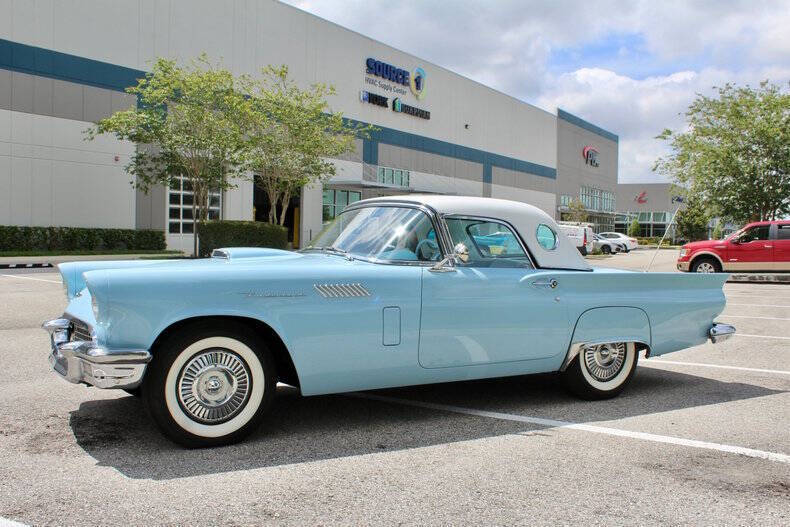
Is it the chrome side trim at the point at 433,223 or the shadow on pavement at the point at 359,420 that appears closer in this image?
the shadow on pavement at the point at 359,420

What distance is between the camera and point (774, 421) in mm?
4949

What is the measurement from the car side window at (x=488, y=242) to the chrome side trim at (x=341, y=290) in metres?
0.95

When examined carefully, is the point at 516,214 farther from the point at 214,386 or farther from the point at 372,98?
the point at 372,98

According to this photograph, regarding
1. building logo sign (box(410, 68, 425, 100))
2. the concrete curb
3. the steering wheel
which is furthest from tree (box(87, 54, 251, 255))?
the steering wheel

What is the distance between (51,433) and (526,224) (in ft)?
12.1

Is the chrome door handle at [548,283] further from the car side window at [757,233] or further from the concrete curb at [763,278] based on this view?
the car side window at [757,233]

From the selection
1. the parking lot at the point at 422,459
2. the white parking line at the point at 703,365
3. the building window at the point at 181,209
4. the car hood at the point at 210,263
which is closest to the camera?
the parking lot at the point at 422,459

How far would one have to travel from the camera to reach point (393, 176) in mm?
43938

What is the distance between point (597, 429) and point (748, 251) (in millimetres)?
17908

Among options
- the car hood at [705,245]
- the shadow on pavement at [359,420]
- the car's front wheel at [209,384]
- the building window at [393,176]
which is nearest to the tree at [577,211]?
the building window at [393,176]

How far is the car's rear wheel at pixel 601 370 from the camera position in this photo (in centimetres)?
531

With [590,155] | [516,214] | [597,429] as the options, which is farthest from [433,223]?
[590,155]

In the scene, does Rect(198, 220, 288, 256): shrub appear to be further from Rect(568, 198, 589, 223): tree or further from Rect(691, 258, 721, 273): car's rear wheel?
Rect(568, 198, 589, 223): tree

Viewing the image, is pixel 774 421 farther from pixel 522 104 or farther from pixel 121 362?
pixel 522 104
